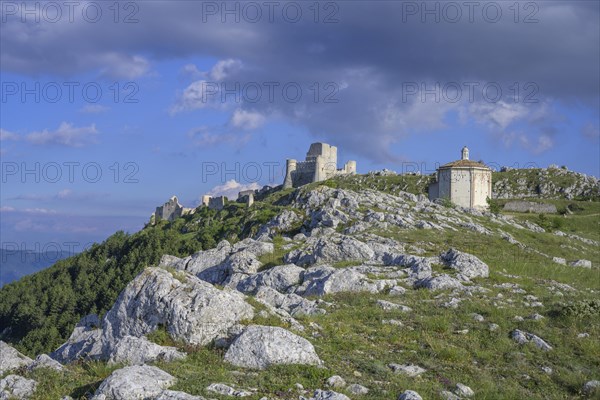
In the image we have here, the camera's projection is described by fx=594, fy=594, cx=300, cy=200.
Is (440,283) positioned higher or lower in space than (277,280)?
higher

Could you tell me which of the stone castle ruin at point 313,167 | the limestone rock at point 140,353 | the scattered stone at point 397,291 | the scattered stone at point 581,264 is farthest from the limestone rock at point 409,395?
the stone castle ruin at point 313,167

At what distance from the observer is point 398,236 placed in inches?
1521

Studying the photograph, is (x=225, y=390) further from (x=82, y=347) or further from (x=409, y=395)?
(x=82, y=347)

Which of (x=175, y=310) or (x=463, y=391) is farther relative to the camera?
(x=175, y=310)

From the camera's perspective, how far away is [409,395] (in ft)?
40.0

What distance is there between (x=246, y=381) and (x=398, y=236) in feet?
88.4

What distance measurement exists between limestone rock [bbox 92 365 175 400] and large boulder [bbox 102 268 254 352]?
11.0 feet

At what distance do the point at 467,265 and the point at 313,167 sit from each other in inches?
4204

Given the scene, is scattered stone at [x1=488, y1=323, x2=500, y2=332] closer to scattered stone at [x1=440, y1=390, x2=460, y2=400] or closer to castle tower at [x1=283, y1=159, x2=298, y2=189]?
scattered stone at [x1=440, y1=390, x2=460, y2=400]

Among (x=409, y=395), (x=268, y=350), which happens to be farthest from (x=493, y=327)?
(x=268, y=350)

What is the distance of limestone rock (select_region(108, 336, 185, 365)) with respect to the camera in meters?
14.4

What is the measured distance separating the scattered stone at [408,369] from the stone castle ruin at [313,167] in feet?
387

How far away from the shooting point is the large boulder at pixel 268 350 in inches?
551

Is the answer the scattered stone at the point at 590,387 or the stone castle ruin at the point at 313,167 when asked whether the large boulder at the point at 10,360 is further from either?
the stone castle ruin at the point at 313,167
